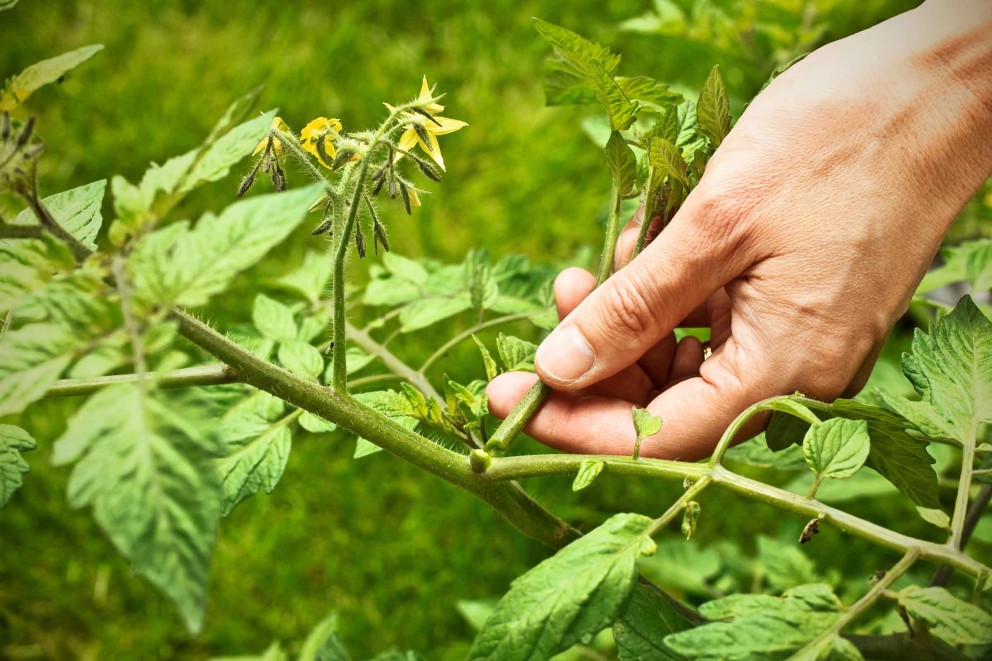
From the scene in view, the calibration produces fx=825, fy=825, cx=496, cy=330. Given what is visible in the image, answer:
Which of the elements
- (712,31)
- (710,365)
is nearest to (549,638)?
(710,365)

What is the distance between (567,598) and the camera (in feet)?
3.18

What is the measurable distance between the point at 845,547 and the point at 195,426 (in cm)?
257

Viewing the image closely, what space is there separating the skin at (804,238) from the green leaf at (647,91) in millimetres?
131

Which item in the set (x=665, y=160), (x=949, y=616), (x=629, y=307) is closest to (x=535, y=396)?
(x=629, y=307)

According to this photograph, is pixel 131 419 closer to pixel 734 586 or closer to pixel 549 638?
pixel 549 638

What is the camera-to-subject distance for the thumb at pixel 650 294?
4.26ft

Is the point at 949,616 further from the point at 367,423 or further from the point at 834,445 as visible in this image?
the point at 367,423

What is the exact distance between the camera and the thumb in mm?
1298

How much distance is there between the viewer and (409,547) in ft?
9.09

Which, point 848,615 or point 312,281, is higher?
point 312,281

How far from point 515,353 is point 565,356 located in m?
0.14

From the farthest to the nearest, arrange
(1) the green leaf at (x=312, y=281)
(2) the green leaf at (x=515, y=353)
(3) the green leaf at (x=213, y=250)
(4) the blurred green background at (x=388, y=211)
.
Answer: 1. (4) the blurred green background at (x=388, y=211)
2. (1) the green leaf at (x=312, y=281)
3. (2) the green leaf at (x=515, y=353)
4. (3) the green leaf at (x=213, y=250)

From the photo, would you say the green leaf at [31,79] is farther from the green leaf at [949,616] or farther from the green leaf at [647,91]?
the green leaf at [949,616]

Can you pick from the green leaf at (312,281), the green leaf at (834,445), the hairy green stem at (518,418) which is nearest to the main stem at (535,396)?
the hairy green stem at (518,418)
